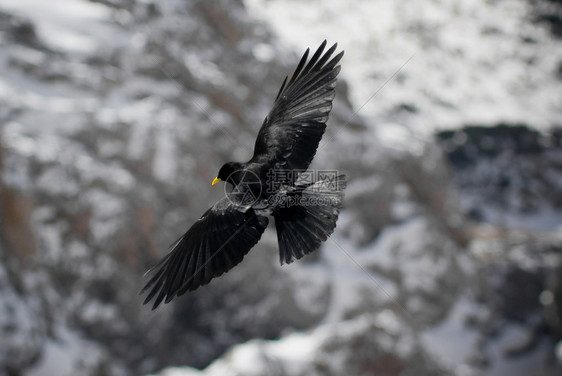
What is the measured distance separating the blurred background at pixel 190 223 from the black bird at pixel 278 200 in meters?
4.69

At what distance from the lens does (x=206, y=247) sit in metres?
2.70

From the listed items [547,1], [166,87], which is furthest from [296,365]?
[547,1]

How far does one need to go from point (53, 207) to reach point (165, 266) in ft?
23.3

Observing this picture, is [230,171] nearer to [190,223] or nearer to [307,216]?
[307,216]

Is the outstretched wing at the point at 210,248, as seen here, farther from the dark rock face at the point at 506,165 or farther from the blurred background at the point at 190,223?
the dark rock face at the point at 506,165

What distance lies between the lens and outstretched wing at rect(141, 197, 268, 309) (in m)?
2.58

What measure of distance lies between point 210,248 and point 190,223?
7.65 m

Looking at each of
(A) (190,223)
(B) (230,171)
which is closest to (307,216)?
(B) (230,171)

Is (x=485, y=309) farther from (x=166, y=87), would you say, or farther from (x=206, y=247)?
(x=206, y=247)

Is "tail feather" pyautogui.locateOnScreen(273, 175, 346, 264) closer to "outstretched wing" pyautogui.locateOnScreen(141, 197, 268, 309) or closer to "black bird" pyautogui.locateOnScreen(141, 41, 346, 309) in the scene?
"black bird" pyautogui.locateOnScreen(141, 41, 346, 309)

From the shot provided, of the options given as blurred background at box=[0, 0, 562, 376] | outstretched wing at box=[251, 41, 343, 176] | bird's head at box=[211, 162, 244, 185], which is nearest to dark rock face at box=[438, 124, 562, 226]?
blurred background at box=[0, 0, 562, 376]

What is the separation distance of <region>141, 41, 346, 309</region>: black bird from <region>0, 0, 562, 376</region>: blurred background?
4.69m

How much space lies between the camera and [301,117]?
3.02 metres

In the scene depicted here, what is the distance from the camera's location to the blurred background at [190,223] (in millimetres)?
8383
